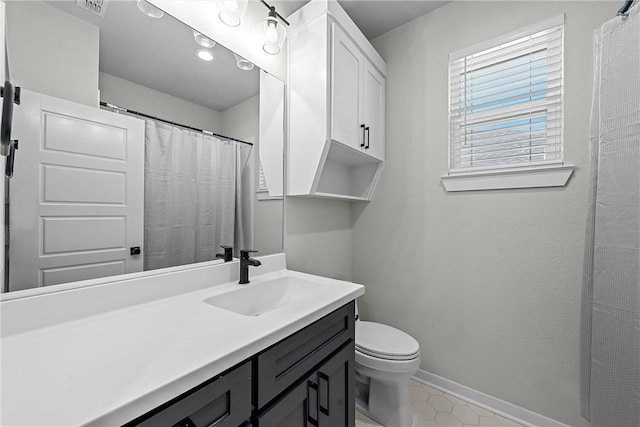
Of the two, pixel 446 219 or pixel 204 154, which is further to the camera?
pixel 446 219

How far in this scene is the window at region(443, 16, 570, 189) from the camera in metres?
1.50

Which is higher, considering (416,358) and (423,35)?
(423,35)

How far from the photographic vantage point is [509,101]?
5.32 feet

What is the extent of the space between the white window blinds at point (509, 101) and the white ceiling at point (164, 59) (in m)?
1.33

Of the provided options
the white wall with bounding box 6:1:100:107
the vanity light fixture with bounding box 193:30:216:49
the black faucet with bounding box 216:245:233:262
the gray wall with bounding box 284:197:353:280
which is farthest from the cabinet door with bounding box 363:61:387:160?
the white wall with bounding box 6:1:100:107

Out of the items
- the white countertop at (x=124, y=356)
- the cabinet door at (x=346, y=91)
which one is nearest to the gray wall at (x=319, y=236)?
the cabinet door at (x=346, y=91)

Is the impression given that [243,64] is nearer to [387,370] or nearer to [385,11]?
[385,11]

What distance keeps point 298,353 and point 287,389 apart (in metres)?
0.11

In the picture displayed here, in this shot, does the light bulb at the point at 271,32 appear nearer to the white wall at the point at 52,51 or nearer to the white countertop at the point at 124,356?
the white wall at the point at 52,51

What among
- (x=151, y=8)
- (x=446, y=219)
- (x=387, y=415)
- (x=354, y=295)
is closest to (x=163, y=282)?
(x=354, y=295)

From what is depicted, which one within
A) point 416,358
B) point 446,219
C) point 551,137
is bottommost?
point 416,358

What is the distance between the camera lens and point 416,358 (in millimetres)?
1461

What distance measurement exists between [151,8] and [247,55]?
0.48m

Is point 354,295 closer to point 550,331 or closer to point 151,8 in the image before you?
point 550,331
